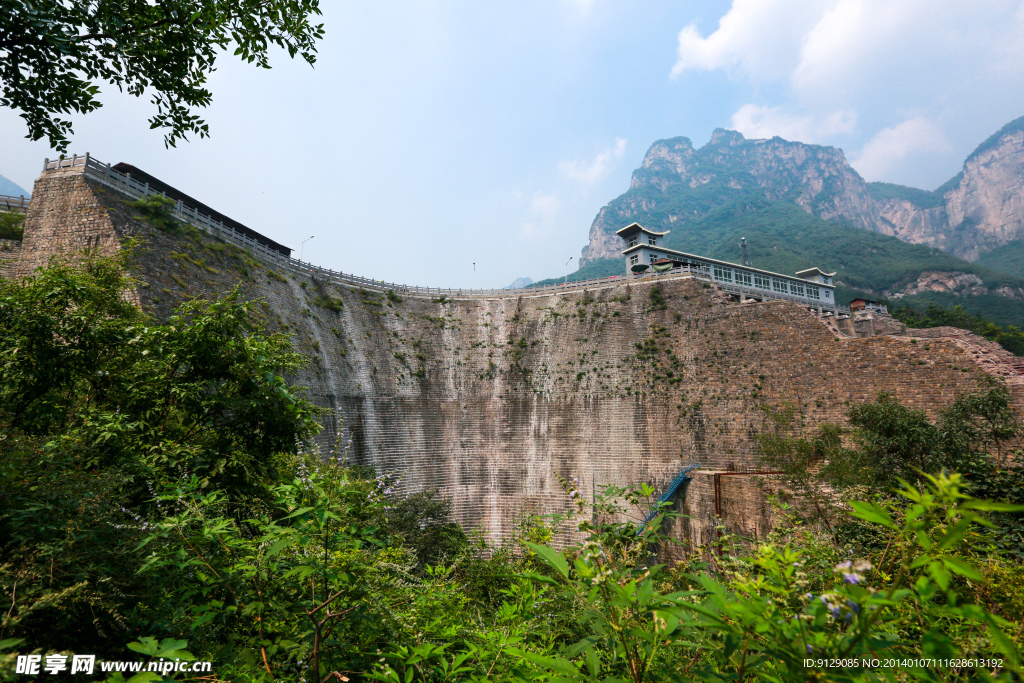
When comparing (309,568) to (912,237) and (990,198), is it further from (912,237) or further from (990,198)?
(912,237)

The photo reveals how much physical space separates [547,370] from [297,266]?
21.2 meters

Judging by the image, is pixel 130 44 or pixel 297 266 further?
pixel 297 266

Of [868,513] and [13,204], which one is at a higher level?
[13,204]

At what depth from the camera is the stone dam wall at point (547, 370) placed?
19.1 meters

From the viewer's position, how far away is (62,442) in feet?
17.9

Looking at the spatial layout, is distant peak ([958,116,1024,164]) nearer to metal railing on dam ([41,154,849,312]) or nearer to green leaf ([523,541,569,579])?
metal railing on dam ([41,154,849,312])

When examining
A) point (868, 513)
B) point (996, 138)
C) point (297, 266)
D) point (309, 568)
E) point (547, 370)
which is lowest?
point (309, 568)

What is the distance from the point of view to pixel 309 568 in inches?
108

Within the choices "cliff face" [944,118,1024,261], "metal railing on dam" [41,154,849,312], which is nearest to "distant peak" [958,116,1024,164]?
"cliff face" [944,118,1024,261]

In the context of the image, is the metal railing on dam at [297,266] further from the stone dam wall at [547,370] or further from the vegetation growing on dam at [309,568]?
the vegetation growing on dam at [309,568]

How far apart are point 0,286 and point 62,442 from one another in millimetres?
4247

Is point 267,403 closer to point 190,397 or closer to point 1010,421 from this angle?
point 190,397

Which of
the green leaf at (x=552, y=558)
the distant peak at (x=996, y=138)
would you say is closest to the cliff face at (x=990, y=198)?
the distant peak at (x=996, y=138)

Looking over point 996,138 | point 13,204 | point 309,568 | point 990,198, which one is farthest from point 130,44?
point 996,138
